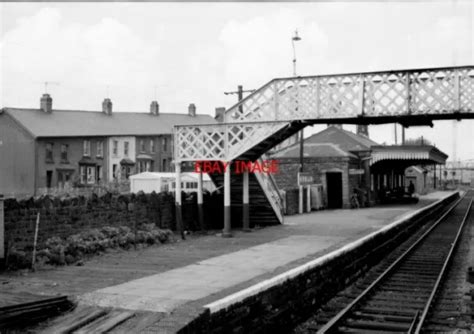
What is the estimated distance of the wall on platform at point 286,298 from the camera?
7.58 m

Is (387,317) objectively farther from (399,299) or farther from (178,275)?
(178,275)

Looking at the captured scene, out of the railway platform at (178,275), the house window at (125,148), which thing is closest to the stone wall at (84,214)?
the railway platform at (178,275)

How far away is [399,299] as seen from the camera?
449 inches

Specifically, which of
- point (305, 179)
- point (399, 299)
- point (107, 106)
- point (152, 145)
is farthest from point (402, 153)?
point (107, 106)

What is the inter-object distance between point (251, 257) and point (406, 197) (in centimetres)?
3239

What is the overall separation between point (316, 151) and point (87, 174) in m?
22.8

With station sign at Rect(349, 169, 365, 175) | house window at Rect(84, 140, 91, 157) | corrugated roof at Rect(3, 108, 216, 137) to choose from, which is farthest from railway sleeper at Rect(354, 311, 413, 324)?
house window at Rect(84, 140, 91, 157)

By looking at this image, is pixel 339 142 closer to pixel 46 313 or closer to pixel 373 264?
pixel 373 264

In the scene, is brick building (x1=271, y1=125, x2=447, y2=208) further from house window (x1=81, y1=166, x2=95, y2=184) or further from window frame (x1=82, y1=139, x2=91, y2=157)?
house window (x1=81, y1=166, x2=95, y2=184)

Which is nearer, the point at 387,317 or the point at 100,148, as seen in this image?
the point at 387,317

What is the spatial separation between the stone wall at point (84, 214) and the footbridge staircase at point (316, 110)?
1709mm

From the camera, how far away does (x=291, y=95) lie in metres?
17.2

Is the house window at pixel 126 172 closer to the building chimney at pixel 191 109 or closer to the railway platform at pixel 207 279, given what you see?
the building chimney at pixel 191 109

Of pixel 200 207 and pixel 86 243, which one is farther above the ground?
pixel 200 207
